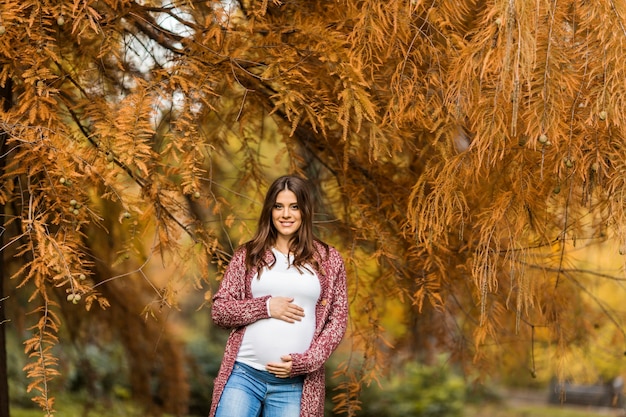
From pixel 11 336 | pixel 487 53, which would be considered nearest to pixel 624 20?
pixel 487 53

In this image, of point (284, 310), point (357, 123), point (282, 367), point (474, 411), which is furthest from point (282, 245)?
point (474, 411)

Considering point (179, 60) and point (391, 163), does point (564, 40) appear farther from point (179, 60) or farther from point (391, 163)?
point (179, 60)

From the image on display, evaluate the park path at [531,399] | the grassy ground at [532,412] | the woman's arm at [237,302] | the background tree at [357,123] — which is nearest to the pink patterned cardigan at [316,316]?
the woman's arm at [237,302]

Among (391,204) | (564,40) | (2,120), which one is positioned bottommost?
(391,204)

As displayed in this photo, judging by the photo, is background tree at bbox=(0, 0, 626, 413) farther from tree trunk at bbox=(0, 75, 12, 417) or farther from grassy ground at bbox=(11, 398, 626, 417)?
grassy ground at bbox=(11, 398, 626, 417)

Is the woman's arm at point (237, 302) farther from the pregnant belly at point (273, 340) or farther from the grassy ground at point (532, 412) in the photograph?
the grassy ground at point (532, 412)

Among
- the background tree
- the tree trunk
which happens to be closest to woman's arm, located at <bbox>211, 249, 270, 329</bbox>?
the background tree

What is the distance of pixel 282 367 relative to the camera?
7.97ft

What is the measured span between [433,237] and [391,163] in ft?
2.62

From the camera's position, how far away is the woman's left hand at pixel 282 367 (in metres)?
2.43

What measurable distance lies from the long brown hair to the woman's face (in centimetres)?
1

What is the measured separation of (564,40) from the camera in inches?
105

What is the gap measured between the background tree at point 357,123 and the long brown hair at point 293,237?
0.25m

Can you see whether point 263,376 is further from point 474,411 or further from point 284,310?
point 474,411
